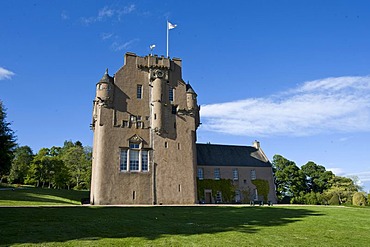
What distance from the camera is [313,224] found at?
1770cm

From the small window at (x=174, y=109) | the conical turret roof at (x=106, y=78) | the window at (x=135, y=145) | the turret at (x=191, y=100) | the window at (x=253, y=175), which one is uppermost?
the conical turret roof at (x=106, y=78)

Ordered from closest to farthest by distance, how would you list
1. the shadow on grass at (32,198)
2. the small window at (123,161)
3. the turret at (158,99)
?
the shadow on grass at (32,198), the small window at (123,161), the turret at (158,99)

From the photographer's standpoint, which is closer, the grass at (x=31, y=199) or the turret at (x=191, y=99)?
the grass at (x=31, y=199)

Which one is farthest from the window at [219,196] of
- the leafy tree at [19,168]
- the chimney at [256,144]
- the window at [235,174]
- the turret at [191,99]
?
the leafy tree at [19,168]

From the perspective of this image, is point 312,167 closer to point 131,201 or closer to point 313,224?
point 131,201

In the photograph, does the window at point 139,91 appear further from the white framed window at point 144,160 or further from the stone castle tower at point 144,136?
the white framed window at point 144,160

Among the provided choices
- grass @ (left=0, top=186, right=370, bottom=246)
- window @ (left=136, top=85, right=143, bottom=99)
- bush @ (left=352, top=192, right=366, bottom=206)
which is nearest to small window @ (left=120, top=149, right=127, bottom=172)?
window @ (left=136, top=85, right=143, bottom=99)

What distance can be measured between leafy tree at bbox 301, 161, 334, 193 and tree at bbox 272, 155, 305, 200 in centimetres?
290

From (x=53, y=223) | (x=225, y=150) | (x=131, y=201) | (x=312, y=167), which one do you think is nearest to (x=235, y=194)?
(x=225, y=150)

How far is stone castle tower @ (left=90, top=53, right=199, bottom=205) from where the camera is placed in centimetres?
3347

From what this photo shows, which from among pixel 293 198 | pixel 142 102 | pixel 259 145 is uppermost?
pixel 142 102

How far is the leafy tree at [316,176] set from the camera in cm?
5575

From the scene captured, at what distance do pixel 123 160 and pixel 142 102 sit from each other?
7.44 metres

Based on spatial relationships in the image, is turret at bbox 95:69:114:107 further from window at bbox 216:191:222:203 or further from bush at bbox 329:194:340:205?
bush at bbox 329:194:340:205
